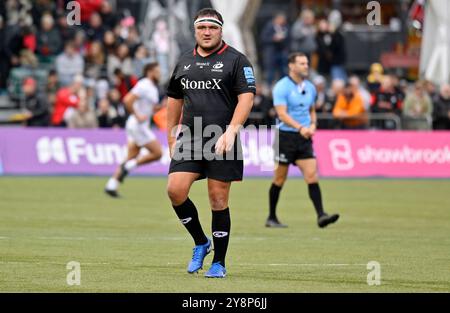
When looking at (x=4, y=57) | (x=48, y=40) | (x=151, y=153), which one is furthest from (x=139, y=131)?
(x=48, y=40)

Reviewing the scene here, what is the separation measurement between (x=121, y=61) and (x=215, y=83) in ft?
67.2

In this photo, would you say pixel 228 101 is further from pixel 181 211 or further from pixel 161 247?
pixel 161 247

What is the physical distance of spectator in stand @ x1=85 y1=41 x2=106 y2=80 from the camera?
31.4 meters

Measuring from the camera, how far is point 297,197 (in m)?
23.0

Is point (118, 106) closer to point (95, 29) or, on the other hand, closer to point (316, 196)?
point (95, 29)

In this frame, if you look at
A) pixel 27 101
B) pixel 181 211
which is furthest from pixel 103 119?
pixel 181 211

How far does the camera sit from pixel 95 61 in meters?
31.7

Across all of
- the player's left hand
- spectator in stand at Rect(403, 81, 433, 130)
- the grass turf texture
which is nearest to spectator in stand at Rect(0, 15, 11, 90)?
the grass turf texture

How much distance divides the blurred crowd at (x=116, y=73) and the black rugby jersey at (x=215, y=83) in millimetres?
17973

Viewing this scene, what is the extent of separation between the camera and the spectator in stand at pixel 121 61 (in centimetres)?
3130

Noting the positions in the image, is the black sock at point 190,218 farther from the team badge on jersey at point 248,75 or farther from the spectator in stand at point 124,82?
the spectator in stand at point 124,82

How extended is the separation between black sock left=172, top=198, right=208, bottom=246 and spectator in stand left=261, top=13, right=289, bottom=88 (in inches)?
823

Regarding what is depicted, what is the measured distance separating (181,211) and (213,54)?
1534mm

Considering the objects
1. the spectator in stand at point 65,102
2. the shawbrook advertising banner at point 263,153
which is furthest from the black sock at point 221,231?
the spectator in stand at point 65,102
